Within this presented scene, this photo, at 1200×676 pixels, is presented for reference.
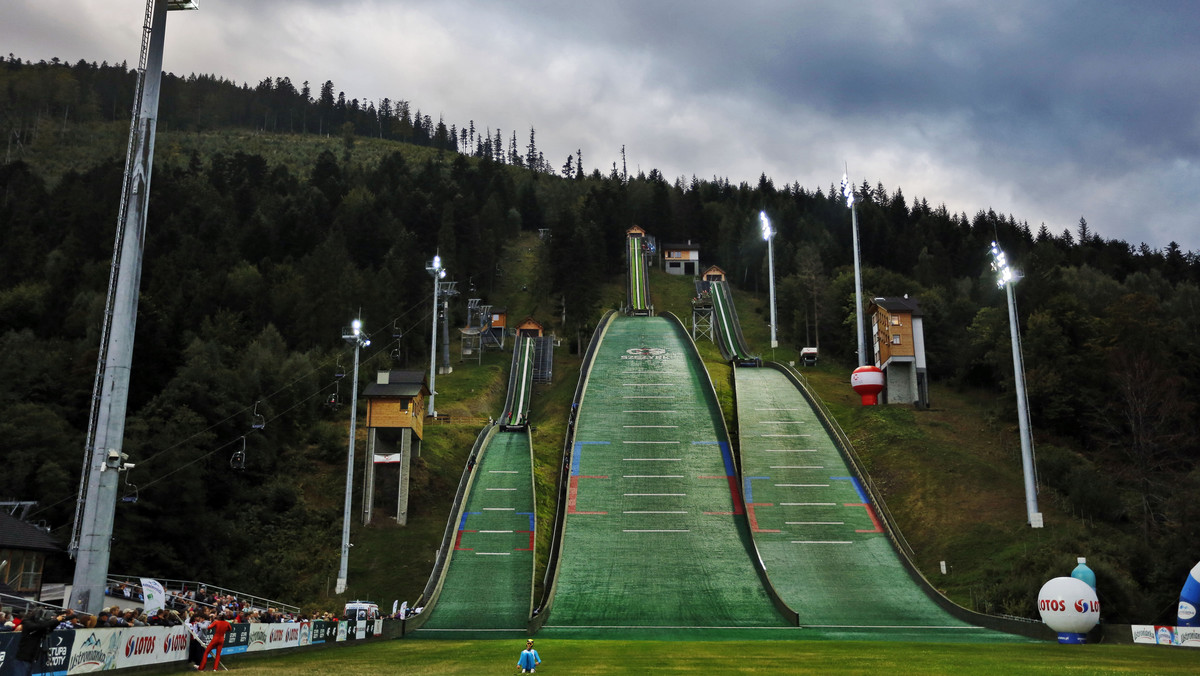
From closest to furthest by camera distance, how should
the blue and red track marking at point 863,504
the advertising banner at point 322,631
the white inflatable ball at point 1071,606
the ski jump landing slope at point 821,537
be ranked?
the white inflatable ball at point 1071,606 < the advertising banner at point 322,631 < the ski jump landing slope at point 821,537 < the blue and red track marking at point 863,504

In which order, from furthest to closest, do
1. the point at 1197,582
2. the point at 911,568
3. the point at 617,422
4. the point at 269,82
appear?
1. the point at 269,82
2. the point at 617,422
3. the point at 911,568
4. the point at 1197,582

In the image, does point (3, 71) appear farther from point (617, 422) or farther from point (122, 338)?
point (122, 338)

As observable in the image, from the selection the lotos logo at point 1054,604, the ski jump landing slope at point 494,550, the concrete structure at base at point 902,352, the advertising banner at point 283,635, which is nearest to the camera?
the advertising banner at point 283,635

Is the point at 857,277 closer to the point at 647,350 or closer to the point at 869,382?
the point at 869,382

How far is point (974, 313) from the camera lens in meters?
70.1

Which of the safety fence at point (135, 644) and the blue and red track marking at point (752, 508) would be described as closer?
the safety fence at point (135, 644)

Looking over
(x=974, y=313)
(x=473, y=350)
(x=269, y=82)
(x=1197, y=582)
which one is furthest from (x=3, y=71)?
(x=1197, y=582)

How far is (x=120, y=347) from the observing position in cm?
1409

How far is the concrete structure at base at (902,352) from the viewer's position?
4944 centimetres

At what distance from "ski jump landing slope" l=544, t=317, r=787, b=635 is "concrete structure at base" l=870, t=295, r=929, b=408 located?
33.2ft

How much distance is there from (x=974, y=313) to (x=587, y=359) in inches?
1330

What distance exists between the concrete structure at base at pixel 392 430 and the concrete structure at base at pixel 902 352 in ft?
86.0

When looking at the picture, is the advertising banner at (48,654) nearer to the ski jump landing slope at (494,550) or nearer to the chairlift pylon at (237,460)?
the ski jump landing slope at (494,550)

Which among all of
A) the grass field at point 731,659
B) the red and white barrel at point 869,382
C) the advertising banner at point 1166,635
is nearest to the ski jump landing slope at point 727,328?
the red and white barrel at point 869,382
